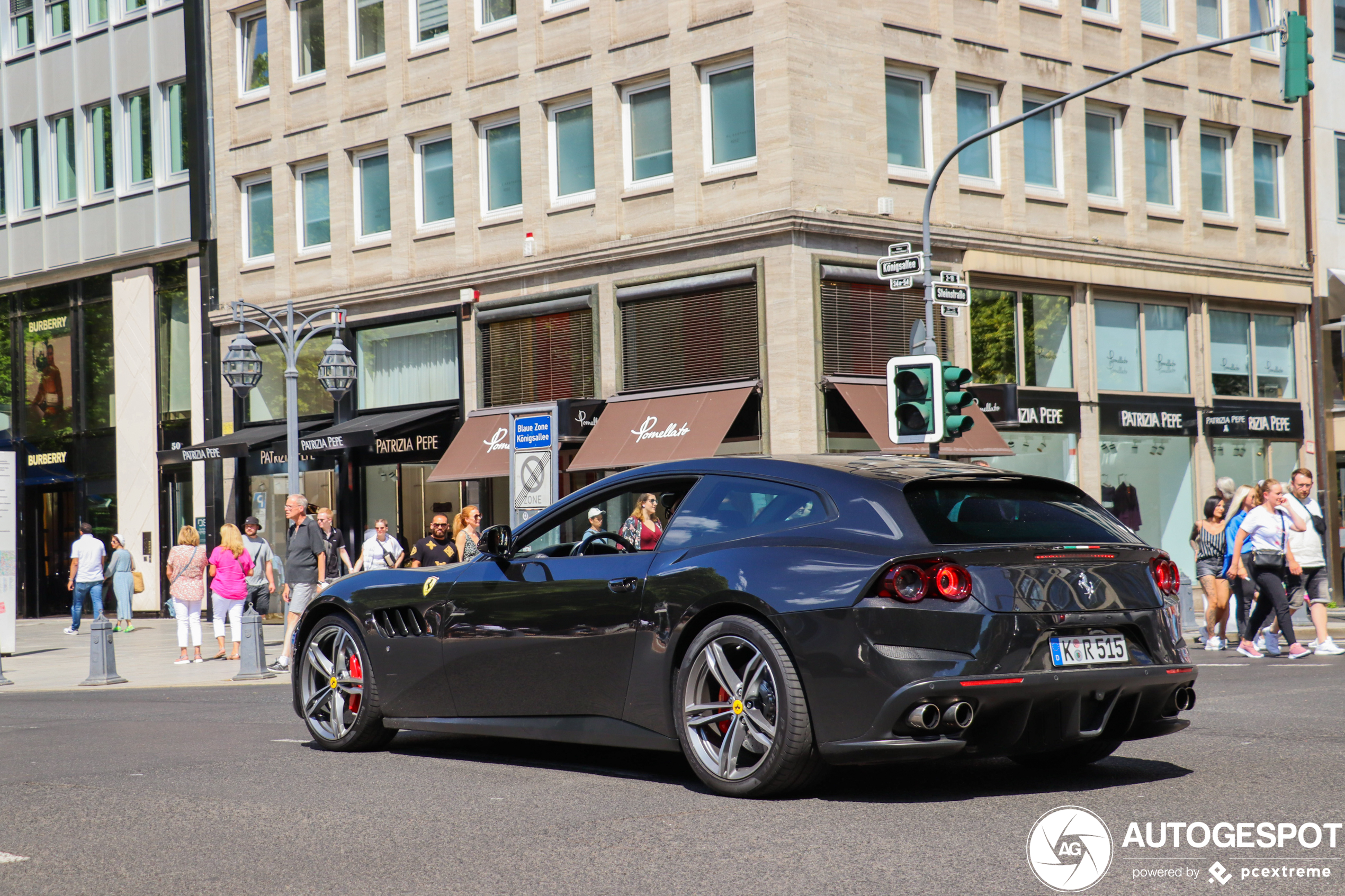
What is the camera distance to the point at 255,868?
558 cm

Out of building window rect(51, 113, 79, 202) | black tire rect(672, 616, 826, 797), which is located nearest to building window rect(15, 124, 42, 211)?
building window rect(51, 113, 79, 202)

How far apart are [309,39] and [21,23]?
872cm

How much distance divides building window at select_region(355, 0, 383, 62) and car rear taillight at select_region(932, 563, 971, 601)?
24793mm

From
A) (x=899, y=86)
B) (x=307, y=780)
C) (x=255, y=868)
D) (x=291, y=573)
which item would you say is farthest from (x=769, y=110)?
(x=255, y=868)

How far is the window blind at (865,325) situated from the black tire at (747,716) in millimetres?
17076

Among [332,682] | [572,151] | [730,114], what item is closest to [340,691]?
[332,682]

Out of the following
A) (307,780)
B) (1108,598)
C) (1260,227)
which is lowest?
(307,780)

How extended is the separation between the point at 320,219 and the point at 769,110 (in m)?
10.5

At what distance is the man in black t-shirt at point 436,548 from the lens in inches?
641

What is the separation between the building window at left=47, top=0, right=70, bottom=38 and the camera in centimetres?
3441

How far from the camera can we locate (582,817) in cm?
645

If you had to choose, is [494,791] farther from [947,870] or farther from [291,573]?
[291,573]

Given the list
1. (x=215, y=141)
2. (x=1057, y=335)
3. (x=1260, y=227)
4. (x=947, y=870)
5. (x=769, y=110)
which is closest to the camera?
(x=947, y=870)

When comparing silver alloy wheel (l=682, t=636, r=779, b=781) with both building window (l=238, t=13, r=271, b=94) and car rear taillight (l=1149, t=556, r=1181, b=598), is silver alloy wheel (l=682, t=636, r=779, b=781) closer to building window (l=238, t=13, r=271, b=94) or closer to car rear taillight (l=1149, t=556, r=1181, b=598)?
car rear taillight (l=1149, t=556, r=1181, b=598)
